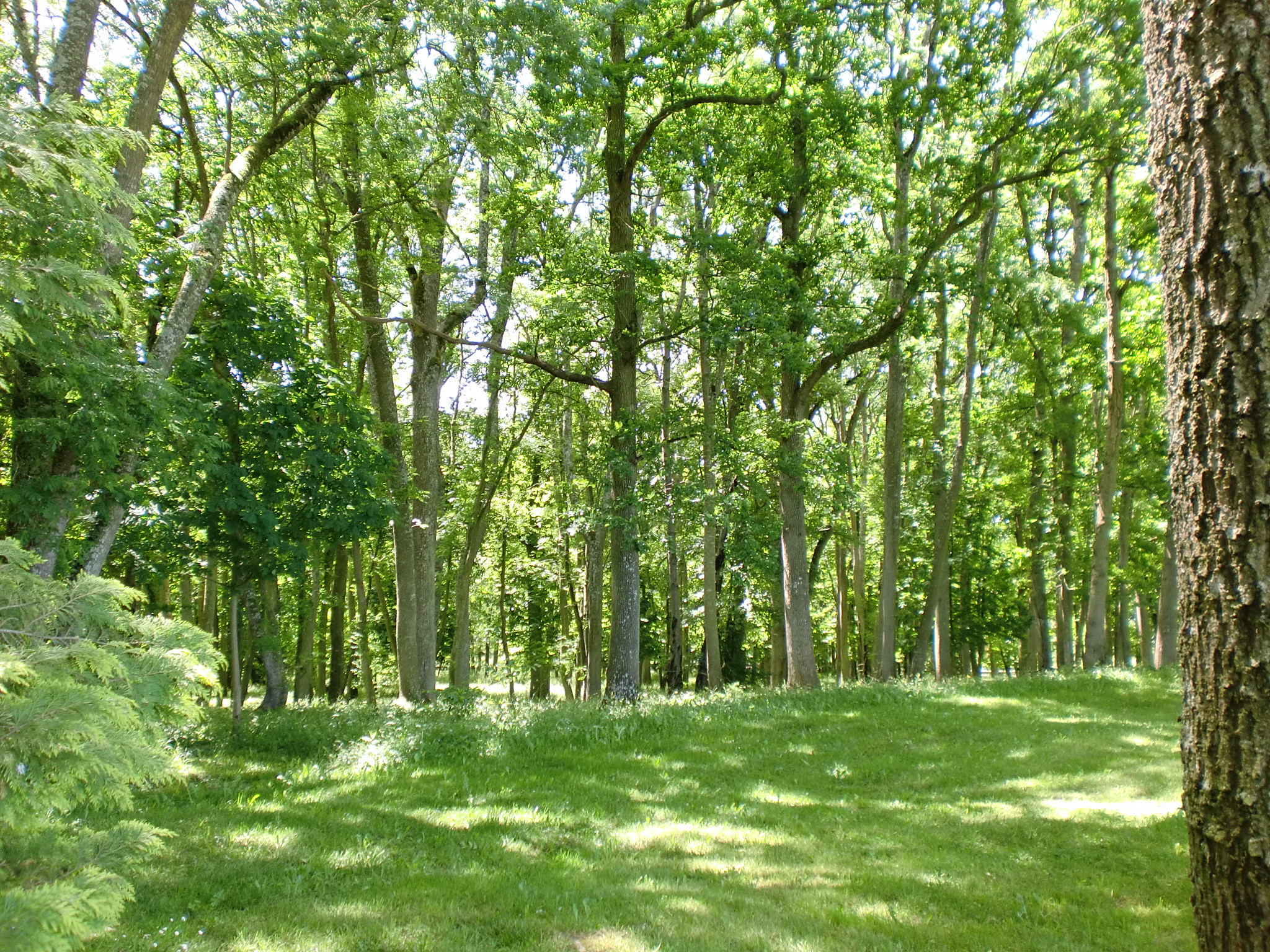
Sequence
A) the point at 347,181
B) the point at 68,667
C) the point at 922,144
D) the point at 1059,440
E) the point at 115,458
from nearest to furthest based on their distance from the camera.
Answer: the point at 68,667 < the point at 115,458 < the point at 347,181 < the point at 922,144 < the point at 1059,440

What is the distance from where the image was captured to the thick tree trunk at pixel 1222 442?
3094 mm

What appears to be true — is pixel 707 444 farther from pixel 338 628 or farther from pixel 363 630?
→ pixel 338 628

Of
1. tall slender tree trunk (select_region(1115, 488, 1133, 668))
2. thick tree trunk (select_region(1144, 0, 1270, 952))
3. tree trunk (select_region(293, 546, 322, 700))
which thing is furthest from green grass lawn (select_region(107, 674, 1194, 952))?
tall slender tree trunk (select_region(1115, 488, 1133, 668))

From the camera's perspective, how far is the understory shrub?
88.0 inches

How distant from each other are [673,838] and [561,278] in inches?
Answer: 371

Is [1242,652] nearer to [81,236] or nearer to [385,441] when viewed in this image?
[81,236]

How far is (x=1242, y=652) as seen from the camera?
3109mm

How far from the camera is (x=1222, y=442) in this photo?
3.19 meters

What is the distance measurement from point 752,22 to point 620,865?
1431 cm

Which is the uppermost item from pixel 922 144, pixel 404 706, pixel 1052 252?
pixel 922 144

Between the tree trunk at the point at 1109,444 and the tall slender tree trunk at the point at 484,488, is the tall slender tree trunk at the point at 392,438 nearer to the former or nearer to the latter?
the tall slender tree trunk at the point at 484,488

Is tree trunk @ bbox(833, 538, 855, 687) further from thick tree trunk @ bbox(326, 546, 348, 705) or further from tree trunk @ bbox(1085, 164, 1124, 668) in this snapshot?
thick tree trunk @ bbox(326, 546, 348, 705)

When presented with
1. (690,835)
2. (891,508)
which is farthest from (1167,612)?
(690,835)

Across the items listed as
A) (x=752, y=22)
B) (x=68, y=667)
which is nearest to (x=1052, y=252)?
(x=752, y=22)
